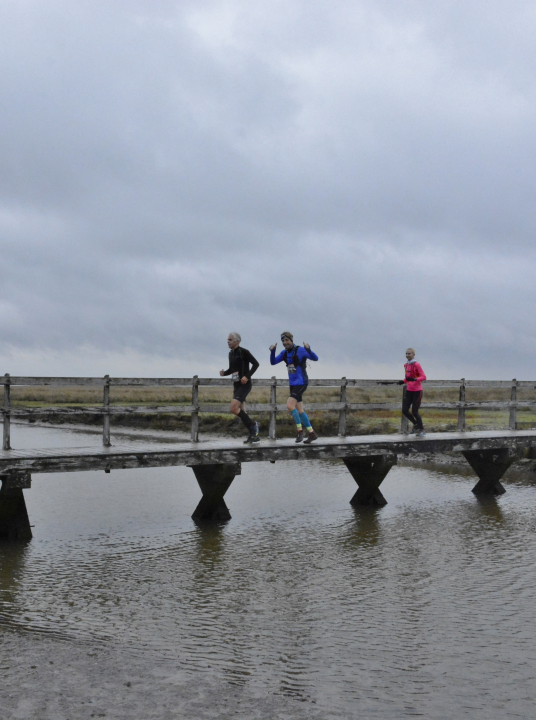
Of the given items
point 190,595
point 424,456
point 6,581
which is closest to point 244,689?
point 190,595

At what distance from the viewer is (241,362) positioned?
12.6 m

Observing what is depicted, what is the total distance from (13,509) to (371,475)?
7059mm

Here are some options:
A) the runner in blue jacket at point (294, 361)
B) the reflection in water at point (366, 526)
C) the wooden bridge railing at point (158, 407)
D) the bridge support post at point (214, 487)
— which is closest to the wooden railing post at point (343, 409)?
the wooden bridge railing at point (158, 407)

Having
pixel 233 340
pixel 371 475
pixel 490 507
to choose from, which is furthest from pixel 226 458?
pixel 490 507

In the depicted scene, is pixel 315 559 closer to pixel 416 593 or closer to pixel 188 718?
pixel 416 593

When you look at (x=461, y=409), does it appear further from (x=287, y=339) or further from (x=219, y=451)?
(x=219, y=451)

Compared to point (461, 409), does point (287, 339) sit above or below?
above

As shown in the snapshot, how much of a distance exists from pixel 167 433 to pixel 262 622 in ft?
91.2

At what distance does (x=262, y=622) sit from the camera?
7422mm

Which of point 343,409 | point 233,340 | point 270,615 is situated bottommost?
point 270,615

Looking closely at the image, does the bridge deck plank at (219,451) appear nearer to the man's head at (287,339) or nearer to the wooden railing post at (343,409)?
the wooden railing post at (343,409)

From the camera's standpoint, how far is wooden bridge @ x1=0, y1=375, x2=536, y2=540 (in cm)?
Result: 1114

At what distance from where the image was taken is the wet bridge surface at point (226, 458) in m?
11.1

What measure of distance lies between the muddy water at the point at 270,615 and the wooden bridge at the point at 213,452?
0.72 meters
